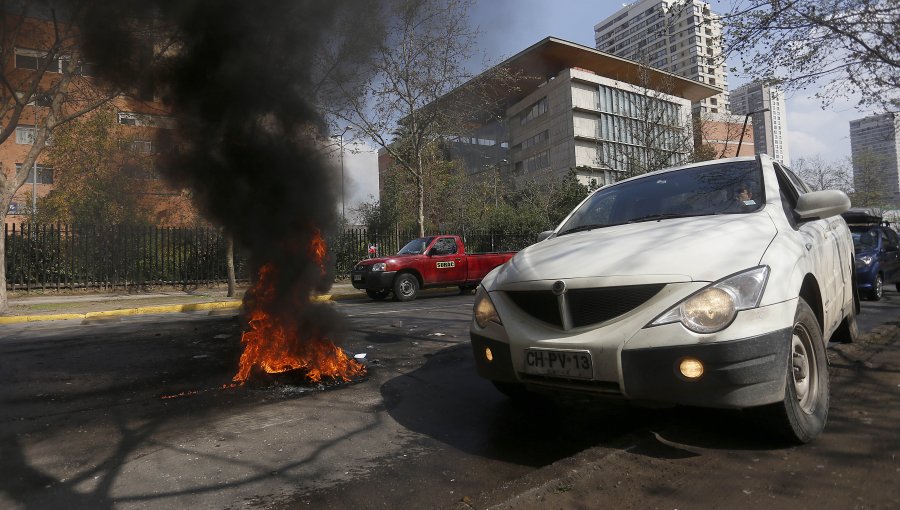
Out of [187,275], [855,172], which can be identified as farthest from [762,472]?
[855,172]

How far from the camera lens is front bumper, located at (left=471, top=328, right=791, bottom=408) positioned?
7.79ft

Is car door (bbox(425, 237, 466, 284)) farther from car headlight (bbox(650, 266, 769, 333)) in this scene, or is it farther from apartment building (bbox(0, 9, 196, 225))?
car headlight (bbox(650, 266, 769, 333))

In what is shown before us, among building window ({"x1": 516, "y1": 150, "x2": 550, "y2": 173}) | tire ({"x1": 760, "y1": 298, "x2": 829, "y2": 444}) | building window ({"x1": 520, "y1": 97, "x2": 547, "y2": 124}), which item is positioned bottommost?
tire ({"x1": 760, "y1": 298, "x2": 829, "y2": 444})

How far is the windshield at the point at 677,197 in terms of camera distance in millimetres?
3490

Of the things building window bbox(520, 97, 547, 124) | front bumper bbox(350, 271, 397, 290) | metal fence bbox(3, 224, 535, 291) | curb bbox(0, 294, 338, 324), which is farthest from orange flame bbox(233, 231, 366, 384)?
building window bbox(520, 97, 547, 124)

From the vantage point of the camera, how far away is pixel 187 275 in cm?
1783

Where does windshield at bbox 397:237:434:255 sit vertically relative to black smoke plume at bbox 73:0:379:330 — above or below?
below

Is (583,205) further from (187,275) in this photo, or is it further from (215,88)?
(187,275)

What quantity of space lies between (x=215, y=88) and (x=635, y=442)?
15.1 feet

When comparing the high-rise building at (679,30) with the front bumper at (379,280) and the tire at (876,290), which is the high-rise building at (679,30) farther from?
the front bumper at (379,280)

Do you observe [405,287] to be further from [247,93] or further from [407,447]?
[407,447]

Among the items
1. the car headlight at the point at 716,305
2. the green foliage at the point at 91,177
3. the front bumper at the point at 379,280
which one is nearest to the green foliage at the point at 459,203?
the green foliage at the point at 91,177

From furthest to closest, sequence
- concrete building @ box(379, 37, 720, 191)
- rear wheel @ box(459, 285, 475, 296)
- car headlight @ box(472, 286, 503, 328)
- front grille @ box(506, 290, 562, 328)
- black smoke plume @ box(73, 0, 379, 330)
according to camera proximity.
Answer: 1. concrete building @ box(379, 37, 720, 191)
2. rear wheel @ box(459, 285, 475, 296)
3. black smoke plume @ box(73, 0, 379, 330)
4. car headlight @ box(472, 286, 503, 328)
5. front grille @ box(506, 290, 562, 328)

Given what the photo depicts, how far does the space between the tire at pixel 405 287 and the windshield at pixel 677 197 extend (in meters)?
9.14
